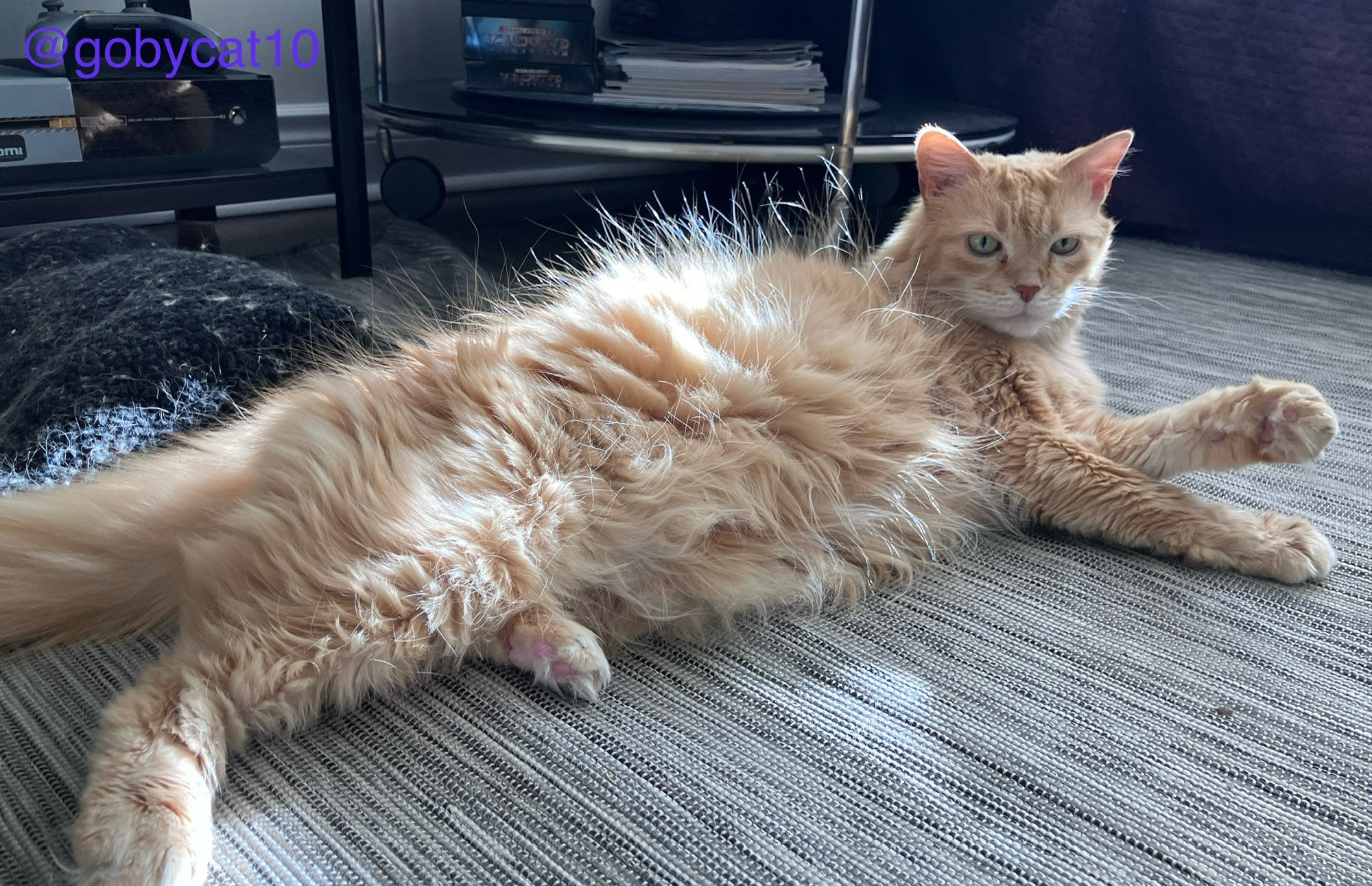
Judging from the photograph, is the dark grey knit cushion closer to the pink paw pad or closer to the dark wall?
the pink paw pad

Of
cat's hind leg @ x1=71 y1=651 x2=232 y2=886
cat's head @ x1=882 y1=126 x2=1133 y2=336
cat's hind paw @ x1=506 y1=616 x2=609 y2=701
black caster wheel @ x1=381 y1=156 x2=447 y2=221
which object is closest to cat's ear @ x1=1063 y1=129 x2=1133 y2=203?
cat's head @ x1=882 y1=126 x2=1133 y2=336

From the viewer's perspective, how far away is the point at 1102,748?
816mm

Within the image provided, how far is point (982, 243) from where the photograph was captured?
4.03ft

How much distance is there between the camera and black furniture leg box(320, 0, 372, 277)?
1.80 metres

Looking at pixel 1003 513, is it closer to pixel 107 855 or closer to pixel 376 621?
pixel 376 621

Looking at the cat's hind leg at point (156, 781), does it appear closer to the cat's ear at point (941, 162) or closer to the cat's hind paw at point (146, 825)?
the cat's hind paw at point (146, 825)

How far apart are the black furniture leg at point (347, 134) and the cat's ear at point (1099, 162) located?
133 cm

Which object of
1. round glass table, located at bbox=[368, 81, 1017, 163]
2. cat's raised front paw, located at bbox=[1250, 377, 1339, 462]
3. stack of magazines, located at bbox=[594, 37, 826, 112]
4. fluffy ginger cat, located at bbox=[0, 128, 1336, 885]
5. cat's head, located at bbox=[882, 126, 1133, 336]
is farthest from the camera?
stack of magazines, located at bbox=[594, 37, 826, 112]

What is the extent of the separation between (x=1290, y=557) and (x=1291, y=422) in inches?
5.8

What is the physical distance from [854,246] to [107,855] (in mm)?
1237

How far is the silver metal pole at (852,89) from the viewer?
1.81m

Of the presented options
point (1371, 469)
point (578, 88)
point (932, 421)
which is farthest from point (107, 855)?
point (578, 88)

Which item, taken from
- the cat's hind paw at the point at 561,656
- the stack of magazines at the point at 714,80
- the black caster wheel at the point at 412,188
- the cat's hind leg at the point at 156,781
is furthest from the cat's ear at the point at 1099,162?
the black caster wheel at the point at 412,188

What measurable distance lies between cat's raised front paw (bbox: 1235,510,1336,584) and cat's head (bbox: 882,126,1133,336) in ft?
1.19
